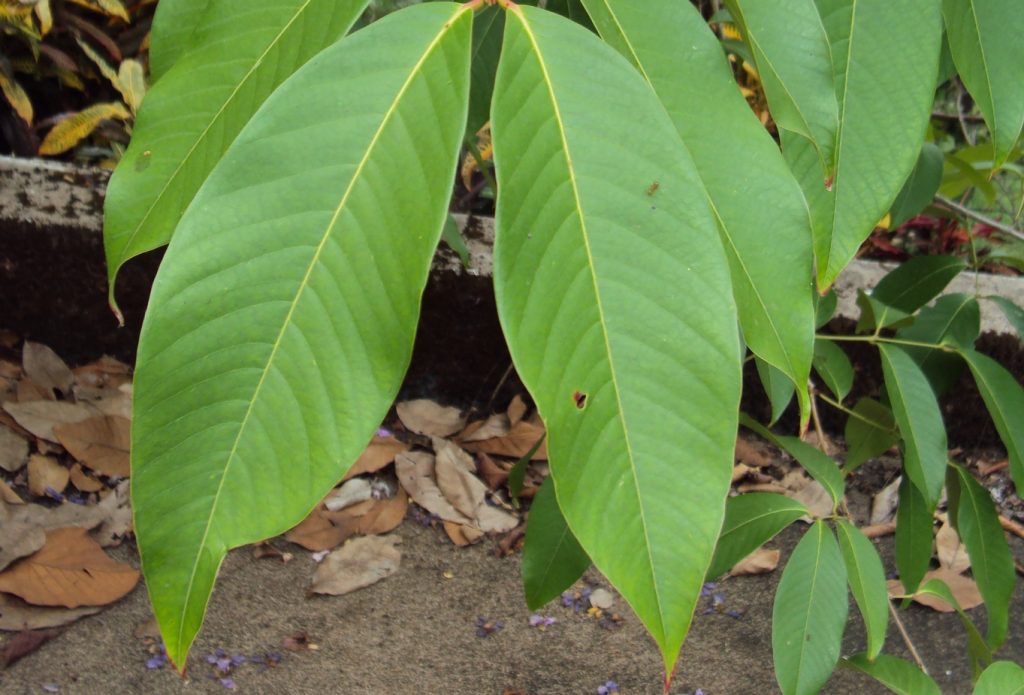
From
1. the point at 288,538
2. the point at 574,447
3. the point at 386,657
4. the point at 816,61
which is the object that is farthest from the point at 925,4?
the point at 288,538

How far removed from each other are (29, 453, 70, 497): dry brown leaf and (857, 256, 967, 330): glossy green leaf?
1469 mm

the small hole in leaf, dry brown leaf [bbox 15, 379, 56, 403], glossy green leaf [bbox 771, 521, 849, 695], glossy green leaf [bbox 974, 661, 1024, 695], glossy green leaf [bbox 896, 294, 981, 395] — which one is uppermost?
the small hole in leaf

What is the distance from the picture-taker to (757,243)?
1.59 feet

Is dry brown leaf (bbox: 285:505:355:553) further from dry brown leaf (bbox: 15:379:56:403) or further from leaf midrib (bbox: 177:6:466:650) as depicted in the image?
leaf midrib (bbox: 177:6:466:650)

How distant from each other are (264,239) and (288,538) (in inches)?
55.5

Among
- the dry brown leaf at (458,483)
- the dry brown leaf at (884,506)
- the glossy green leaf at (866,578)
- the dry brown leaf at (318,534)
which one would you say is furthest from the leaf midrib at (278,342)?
the dry brown leaf at (884,506)

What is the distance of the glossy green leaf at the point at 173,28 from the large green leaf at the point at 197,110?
0.05 metres

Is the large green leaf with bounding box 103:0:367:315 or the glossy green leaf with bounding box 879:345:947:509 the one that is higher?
the large green leaf with bounding box 103:0:367:315

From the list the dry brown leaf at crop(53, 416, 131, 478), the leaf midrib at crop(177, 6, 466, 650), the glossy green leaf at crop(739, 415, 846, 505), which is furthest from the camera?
the dry brown leaf at crop(53, 416, 131, 478)

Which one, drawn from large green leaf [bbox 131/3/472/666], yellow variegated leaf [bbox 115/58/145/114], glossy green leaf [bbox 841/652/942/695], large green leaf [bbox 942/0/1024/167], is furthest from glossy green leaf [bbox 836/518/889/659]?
yellow variegated leaf [bbox 115/58/145/114]

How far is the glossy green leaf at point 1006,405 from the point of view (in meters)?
0.96

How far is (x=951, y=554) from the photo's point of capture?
1.83 metres

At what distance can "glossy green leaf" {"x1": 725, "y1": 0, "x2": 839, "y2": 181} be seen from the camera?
48 cm

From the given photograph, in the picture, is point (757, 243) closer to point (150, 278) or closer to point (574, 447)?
point (574, 447)
